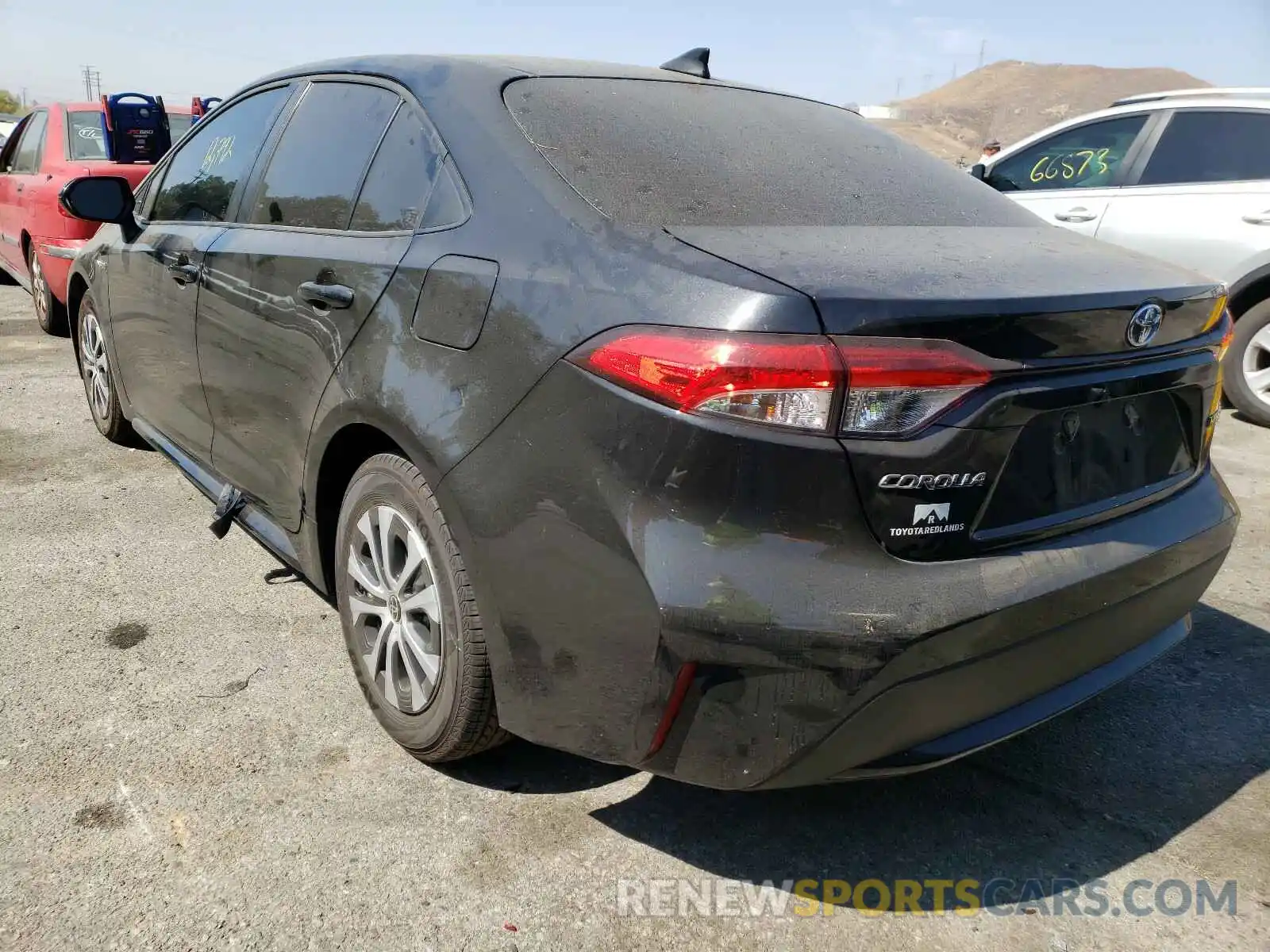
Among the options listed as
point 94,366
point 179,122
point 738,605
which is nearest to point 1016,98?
point 179,122

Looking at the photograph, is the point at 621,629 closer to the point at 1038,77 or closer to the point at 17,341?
the point at 17,341

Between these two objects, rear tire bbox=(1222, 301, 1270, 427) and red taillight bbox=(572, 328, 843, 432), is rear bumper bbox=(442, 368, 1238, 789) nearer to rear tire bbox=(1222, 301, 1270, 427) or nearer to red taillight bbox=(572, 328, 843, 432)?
red taillight bbox=(572, 328, 843, 432)

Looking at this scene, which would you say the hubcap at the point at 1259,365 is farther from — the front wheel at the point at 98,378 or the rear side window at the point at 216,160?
the front wheel at the point at 98,378

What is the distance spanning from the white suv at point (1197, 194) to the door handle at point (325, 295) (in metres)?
4.09

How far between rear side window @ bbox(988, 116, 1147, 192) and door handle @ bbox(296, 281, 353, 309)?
533 centimetres

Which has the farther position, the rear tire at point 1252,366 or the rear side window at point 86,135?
the rear side window at point 86,135

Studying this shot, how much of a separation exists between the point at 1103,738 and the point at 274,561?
2691mm

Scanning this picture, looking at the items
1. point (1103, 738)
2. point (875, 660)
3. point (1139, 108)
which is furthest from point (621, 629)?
point (1139, 108)

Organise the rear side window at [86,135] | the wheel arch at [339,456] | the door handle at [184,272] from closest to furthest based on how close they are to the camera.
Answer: the wheel arch at [339,456]
the door handle at [184,272]
the rear side window at [86,135]

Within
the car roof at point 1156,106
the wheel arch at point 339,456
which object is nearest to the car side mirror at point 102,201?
the wheel arch at point 339,456

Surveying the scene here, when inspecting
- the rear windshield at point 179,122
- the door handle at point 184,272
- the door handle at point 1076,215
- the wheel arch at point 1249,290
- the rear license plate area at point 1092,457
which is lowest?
the wheel arch at point 1249,290

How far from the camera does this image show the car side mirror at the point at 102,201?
3703 mm

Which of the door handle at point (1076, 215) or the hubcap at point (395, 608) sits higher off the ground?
the door handle at point (1076, 215)

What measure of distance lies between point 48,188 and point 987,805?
7157 millimetres
